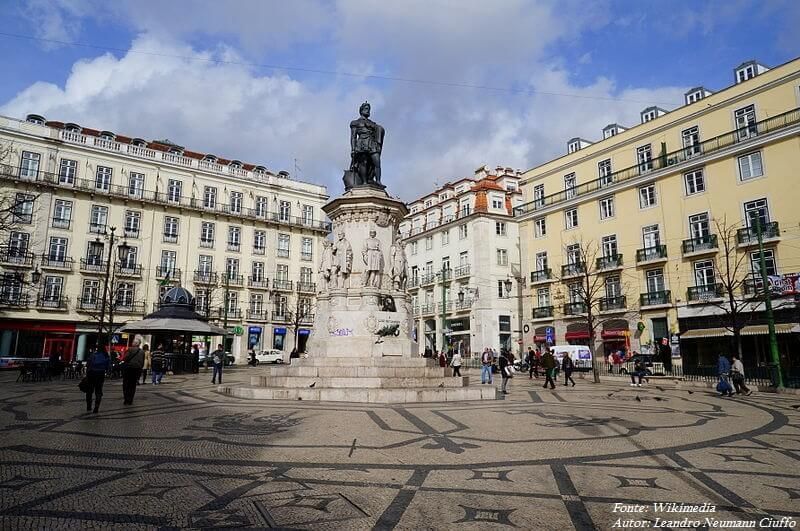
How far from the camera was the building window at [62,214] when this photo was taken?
1648 inches

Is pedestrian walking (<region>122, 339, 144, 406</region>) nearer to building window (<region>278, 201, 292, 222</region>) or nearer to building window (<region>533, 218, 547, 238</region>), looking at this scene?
building window (<region>533, 218, 547, 238</region>)

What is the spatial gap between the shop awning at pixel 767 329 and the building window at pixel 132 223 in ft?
156

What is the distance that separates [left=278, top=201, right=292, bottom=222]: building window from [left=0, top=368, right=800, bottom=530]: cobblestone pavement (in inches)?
1714

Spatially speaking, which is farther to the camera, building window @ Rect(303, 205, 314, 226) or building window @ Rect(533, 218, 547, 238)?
building window @ Rect(303, 205, 314, 226)

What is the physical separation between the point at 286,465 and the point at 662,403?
1158 cm

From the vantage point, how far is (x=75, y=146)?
141 feet

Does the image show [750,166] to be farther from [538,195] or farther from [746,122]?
[538,195]

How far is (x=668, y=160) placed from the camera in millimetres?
34469

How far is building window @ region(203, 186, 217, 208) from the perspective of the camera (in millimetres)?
48656

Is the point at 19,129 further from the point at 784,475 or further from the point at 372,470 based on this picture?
the point at 784,475

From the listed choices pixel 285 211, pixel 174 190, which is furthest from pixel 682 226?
pixel 174 190

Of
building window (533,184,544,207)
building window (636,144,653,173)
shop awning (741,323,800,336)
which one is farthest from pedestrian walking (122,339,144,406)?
building window (533,184,544,207)

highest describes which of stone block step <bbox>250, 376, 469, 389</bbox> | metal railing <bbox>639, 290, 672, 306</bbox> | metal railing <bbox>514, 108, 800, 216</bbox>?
metal railing <bbox>514, 108, 800, 216</bbox>

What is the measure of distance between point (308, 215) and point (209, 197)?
1053 cm
